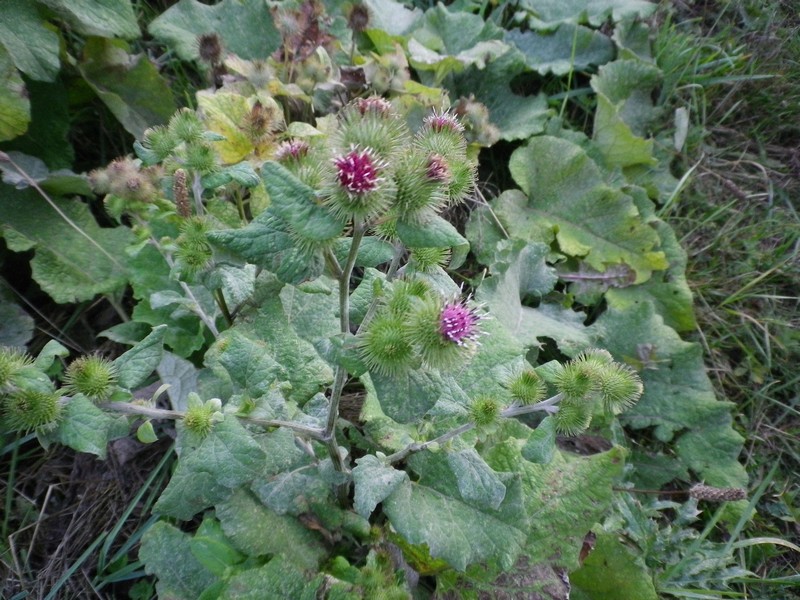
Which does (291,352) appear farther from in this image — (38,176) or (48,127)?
(48,127)

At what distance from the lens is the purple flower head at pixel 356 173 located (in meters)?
1.14

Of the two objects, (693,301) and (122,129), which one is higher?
(122,129)

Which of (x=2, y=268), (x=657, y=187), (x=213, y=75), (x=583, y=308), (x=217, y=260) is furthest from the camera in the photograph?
(x=657, y=187)

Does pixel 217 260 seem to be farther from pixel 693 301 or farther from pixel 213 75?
pixel 693 301

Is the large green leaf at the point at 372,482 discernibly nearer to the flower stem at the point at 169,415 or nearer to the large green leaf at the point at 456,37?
the flower stem at the point at 169,415

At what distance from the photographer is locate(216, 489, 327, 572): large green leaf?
1.85 m

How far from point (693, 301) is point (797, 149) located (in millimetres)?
1296

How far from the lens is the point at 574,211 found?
3.20 metres

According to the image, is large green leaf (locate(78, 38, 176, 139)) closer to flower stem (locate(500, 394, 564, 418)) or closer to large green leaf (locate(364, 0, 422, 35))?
large green leaf (locate(364, 0, 422, 35))

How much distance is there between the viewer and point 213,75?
2.97 meters

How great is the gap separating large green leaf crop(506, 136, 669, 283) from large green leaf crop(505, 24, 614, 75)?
66 cm

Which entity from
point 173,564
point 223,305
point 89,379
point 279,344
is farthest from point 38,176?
point 173,564

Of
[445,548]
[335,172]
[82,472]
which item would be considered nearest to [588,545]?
[445,548]

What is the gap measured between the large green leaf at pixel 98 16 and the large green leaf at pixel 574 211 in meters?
1.90
